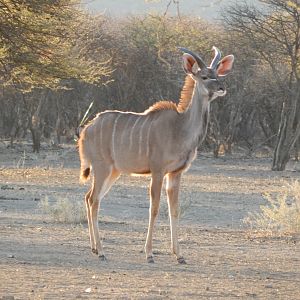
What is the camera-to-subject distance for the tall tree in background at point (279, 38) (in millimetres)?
32000

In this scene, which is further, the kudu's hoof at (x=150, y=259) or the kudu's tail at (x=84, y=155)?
the kudu's tail at (x=84, y=155)

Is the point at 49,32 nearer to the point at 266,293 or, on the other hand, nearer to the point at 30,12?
the point at 30,12

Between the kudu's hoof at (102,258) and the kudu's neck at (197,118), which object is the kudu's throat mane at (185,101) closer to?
the kudu's neck at (197,118)

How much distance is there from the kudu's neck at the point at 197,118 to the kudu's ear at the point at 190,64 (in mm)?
151

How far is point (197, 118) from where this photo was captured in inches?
491

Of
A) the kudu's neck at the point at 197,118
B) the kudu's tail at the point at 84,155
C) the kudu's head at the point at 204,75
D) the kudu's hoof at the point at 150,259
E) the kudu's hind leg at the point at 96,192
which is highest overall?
the kudu's head at the point at 204,75

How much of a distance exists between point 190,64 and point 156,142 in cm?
101

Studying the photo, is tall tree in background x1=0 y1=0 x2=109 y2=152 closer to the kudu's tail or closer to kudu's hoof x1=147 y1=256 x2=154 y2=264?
the kudu's tail

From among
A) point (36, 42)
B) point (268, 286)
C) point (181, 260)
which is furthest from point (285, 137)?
point (268, 286)

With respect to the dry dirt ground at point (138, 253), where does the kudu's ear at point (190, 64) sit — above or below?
above

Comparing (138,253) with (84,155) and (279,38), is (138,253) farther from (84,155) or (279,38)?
(279,38)

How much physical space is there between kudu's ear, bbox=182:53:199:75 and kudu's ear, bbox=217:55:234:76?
44 cm

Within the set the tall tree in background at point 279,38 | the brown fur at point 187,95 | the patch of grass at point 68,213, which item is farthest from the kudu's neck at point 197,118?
the tall tree in background at point 279,38

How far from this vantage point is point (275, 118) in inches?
1738
